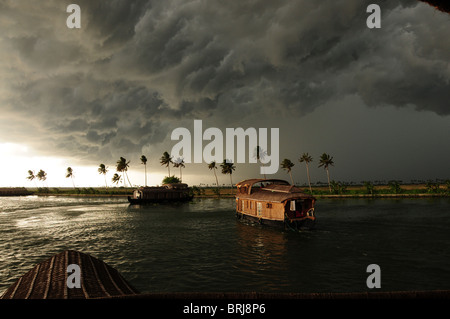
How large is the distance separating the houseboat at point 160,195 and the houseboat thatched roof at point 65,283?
214 feet

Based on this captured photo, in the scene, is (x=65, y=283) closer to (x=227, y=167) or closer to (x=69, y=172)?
(x=227, y=167)

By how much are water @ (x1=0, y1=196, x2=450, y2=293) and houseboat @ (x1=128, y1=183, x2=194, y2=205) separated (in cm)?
3920

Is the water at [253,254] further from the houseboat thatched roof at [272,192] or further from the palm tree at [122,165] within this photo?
the palm tree at [122,165]

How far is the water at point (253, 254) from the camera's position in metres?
14.3

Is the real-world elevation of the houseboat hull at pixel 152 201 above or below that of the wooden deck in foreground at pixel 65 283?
below

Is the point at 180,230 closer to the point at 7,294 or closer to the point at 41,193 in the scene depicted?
the point at 7,294

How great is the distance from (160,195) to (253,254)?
60946 mm

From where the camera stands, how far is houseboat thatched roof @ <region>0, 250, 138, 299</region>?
6.30 metres

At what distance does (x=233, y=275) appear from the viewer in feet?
50.2

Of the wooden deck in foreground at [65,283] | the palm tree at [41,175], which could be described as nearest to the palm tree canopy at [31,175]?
the palm tree at [41,175]

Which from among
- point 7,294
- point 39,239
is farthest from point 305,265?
point 39,239

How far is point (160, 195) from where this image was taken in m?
76.2

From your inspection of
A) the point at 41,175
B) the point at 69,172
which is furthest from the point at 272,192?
the point at 41,175

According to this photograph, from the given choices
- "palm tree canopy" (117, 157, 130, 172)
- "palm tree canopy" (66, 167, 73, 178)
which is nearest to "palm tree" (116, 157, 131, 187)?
"palm tree canopy" (117, 157, 130, 172)
